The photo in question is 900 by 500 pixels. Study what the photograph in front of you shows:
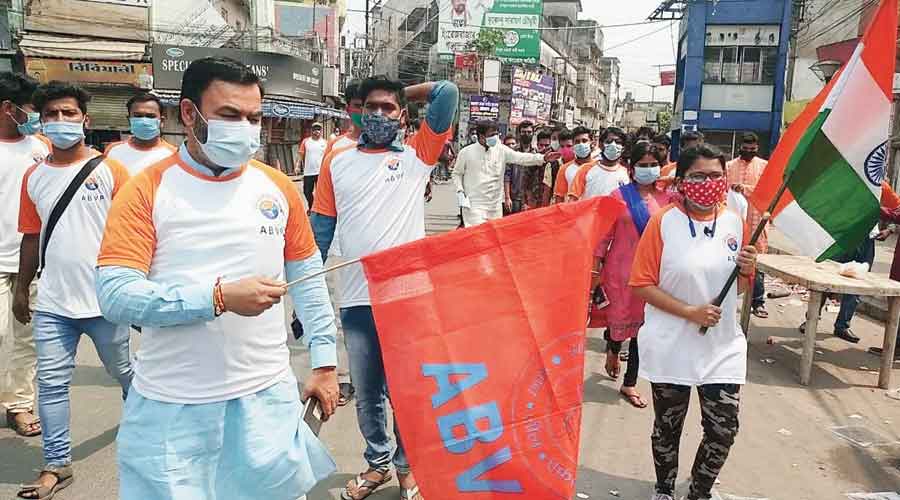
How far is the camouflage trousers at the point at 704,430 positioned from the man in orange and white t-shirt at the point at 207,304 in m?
1.88

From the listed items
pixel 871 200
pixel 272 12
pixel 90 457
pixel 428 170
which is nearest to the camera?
pixel 871 200

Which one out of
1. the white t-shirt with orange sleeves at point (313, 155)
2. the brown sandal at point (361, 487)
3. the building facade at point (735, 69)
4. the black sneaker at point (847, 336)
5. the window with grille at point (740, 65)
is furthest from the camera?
the window with grille at point (740, 65)

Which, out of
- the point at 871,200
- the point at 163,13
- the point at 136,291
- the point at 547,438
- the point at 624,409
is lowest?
the point at 624,409

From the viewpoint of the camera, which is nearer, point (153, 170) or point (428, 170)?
point (153, 170)

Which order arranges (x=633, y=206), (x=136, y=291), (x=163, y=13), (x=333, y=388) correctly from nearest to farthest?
1. (x=136, y=291)
2. (x=333, y=388)
3. (x=633, y=206)
4. (x=163, y=13)

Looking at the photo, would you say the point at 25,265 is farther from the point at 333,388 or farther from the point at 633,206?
the point at 633,206

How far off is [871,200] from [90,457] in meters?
4.26

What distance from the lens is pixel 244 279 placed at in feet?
6.64

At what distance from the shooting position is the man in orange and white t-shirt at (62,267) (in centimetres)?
362

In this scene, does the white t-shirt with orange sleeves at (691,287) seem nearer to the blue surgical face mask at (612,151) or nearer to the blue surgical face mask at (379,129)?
the blue surgical face mask at (379,129)

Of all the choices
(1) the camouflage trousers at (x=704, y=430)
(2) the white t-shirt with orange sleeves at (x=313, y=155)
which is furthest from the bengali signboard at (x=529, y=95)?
(1) the camouflage trousers at (x=704, y=430)

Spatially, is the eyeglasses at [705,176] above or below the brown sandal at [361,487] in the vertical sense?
above

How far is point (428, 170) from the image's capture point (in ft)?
12.3

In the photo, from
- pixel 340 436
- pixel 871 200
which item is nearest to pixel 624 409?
pixel 340 436
